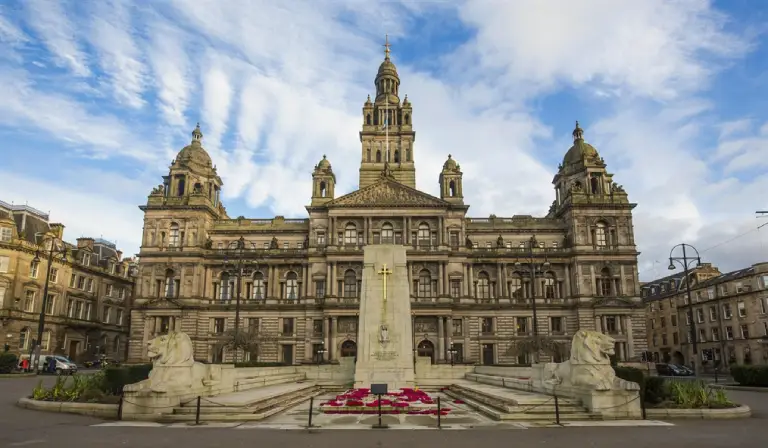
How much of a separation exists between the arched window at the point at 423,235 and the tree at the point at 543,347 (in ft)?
49.8

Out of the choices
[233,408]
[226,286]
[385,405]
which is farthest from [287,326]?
[233,408]

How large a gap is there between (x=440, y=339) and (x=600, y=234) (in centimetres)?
2361

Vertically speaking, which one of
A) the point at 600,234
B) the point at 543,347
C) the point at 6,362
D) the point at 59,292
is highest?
the point at 600,234

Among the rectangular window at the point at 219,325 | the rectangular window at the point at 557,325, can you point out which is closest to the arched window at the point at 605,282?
the rectangular window at the point at 557,325

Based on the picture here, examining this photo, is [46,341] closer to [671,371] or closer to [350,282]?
[350,282]

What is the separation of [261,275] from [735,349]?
57.1 meters

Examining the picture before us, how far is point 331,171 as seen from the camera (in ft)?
234

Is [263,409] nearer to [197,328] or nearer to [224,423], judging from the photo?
[224,423]

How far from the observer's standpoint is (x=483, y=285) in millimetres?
67000

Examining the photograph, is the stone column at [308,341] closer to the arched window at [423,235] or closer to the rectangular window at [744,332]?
the arched window at [423,235]

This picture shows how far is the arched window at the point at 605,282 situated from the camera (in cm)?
6438

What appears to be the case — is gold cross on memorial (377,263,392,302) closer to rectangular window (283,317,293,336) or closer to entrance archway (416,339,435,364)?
entrance archway (416,339,435,364)

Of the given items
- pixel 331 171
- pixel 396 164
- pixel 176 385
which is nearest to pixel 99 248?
pixel 331 171

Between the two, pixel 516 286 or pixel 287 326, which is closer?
pixel 287 326
